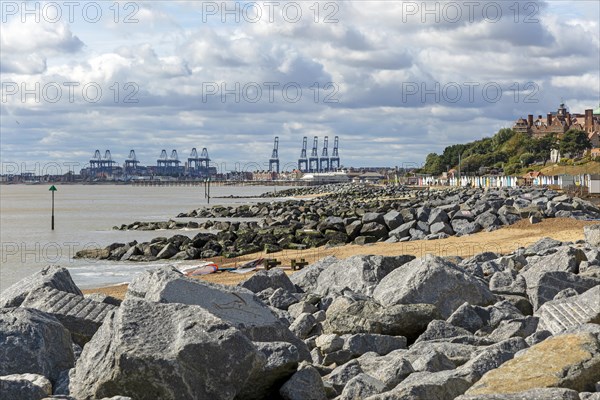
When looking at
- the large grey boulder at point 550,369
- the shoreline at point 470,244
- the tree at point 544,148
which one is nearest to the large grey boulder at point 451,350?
the large grey boulder at point 550,369

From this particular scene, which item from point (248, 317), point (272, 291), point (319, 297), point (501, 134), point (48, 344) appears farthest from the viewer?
point (501, 134)

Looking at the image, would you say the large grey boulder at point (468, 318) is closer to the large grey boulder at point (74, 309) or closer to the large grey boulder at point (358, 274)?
the large grey boulder at point (358, 274)

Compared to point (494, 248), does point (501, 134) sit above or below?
above

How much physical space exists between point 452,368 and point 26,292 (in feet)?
14.2

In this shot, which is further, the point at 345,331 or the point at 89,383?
the point at 345,331

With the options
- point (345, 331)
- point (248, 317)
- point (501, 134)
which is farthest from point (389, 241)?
point (501, 134)

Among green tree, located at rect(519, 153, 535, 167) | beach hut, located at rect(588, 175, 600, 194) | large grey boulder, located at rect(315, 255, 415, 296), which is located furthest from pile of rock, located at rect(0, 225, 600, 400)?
green tree, located at rect(519, 153, 535, 167)

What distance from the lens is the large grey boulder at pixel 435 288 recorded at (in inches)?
378

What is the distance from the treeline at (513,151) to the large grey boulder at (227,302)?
110m

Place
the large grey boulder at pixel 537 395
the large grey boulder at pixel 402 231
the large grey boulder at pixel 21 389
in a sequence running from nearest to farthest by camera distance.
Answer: the large grey boulder at pixel 537 395 → the large grey boulder at pixel 21 389 → the large grey boulder at pixel 402 231

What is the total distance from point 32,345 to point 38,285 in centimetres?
212

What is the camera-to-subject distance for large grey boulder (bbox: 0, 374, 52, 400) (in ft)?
17.5

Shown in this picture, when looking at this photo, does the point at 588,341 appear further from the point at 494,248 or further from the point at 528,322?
the point at 494,248

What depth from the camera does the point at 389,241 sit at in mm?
25359
